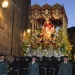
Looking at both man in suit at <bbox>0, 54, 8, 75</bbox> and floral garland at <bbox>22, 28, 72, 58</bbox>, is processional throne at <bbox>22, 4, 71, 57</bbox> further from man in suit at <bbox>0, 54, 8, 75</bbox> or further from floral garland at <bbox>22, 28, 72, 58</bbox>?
man in suit at <bbox>0, 54, 8, 75</bbox>

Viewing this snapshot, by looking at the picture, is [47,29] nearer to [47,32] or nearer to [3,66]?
[47,32]

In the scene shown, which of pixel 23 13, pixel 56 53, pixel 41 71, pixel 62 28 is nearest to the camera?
pixel 41 71

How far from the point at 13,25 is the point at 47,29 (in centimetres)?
349

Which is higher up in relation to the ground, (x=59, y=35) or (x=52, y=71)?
(x=59, y=35)

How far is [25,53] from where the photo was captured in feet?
78.3

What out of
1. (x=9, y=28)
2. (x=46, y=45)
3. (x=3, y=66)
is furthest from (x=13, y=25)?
(x=3, y=66)

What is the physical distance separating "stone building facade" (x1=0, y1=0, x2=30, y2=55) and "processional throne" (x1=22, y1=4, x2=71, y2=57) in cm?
104

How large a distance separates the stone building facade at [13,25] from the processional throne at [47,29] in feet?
3.41

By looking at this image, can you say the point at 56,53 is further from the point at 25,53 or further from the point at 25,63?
the point at 25,63

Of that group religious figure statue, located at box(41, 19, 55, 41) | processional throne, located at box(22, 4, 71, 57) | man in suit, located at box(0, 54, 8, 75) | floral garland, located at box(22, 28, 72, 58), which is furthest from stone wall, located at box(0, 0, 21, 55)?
man in suit, located at box(0, 54, 8, 75)

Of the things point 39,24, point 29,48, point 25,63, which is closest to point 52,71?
point 25,63

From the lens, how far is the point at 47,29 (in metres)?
25.1

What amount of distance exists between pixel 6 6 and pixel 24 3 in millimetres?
7727

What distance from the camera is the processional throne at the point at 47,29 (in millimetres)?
23406
